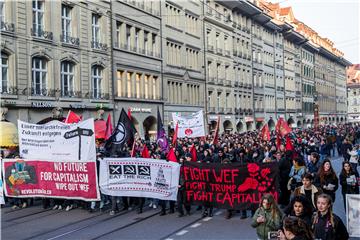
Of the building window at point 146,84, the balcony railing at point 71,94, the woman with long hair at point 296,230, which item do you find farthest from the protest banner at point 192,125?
the woman with long hair at point 296,230

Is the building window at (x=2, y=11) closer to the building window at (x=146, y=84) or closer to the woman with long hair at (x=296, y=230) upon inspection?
the building window at (x=146, y=84)

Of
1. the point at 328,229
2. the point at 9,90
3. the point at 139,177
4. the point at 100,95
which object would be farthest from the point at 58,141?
the point at 100,95

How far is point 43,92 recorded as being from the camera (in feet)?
94.1

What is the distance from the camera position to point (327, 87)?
10806cm

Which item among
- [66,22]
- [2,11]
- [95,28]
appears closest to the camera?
[2,11]

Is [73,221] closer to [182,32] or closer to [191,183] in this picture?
[191,183]

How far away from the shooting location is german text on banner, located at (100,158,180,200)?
13.2 m

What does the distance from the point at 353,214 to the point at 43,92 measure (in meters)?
22.9

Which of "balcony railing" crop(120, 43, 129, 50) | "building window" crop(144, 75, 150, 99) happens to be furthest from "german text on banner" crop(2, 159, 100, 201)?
"building window" crop(144, 75, 150, 99)

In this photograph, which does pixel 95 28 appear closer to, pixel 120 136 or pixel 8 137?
pixel 8 137

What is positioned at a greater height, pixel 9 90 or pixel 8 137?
pixel 9 90

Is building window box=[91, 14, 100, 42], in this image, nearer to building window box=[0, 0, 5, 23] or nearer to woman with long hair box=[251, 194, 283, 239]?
building window box=[0, 0, 5, 23]

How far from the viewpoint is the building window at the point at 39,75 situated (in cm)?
2817

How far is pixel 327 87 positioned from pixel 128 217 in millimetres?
100768
